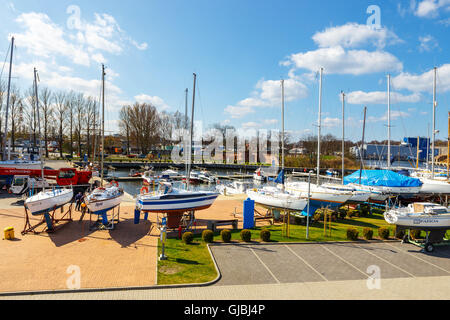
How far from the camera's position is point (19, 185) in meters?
27.6

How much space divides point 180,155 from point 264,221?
6359 cm

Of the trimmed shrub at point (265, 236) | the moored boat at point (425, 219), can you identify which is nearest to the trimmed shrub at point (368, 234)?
the moored boat at point (425, 219)

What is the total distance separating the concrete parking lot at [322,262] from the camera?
35.7 ft

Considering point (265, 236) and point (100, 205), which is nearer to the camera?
point (265, 236)

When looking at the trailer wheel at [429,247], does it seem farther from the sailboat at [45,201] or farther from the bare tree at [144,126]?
the bare tree at [144,126]

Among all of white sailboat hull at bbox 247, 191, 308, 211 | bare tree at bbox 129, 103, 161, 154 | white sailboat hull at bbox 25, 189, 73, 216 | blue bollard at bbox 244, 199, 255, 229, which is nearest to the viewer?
white sailboat hull at bbox 25, 189, 73, 216

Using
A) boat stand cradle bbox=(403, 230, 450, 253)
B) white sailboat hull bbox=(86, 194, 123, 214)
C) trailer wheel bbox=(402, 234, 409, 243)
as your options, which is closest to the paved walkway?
boat stand cradle bbox=(403, 230, 450, 253)

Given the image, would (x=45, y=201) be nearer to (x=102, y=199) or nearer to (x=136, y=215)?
(x=102, y=199)

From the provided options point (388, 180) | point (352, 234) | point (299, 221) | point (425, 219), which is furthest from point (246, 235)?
point (388, 180)

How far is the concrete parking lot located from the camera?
1087 cm

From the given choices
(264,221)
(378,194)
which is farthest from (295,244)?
(378,194)

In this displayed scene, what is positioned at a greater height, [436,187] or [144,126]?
[144,126]

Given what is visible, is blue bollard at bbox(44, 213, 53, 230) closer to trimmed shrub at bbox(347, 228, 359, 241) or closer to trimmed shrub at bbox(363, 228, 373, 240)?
trimmed shrub at bbox(347, 228, 359, 241)

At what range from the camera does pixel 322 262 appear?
40.8ft
